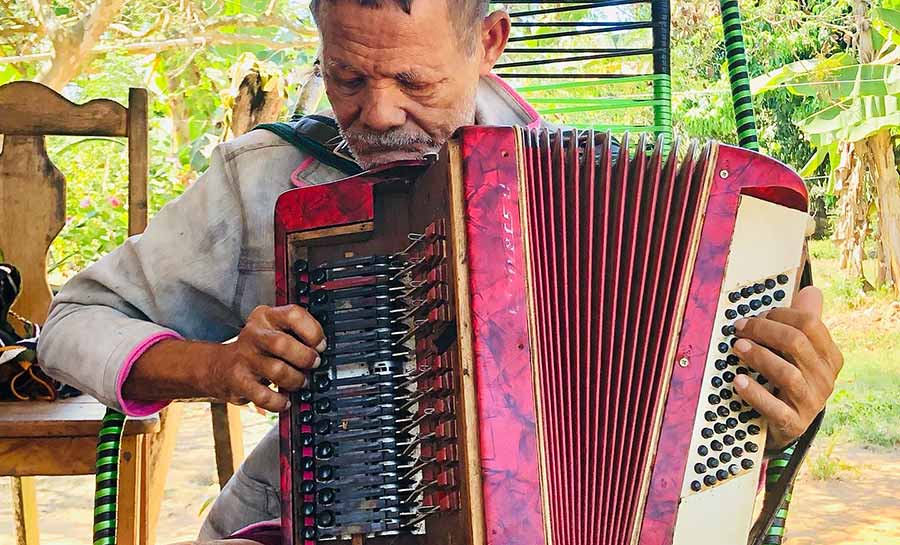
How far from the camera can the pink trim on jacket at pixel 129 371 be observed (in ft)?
4.60

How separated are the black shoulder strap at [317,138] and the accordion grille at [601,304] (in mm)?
435

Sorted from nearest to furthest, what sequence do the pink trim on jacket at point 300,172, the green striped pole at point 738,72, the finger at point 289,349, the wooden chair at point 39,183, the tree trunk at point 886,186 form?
the finger at point 289,349
the pink trim on jacket at point 300,172
the green striped pole at point 738,72
the wooden chair at point 39,183
the tree trunk at point 886,186

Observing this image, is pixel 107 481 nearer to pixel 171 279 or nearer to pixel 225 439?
pixel 171 279

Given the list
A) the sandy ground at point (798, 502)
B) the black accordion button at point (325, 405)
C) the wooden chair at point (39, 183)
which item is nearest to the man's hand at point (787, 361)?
the black accordion button at point (325, 405)

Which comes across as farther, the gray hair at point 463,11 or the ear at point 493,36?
the ear at point 493,36

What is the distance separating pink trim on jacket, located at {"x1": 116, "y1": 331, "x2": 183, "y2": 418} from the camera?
1.40 meters

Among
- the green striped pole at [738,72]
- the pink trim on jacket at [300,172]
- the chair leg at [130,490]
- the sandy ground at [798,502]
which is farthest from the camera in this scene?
the sandy ground at [798,502]

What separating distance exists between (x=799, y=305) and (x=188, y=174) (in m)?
5.13

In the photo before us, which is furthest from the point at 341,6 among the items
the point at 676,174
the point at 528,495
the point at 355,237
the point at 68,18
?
the point at 68,18

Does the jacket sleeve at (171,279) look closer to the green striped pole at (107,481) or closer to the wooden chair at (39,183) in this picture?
the green striped pole at (107,481)

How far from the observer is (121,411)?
1.44 metres

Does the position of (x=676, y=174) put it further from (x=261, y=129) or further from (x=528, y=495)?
(x=261, y=129)

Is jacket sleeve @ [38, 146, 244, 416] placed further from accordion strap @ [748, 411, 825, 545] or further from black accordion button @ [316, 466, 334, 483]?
accordion strap @ [748, 411, 825, 545]

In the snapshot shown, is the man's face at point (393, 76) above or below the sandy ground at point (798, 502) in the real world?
above
